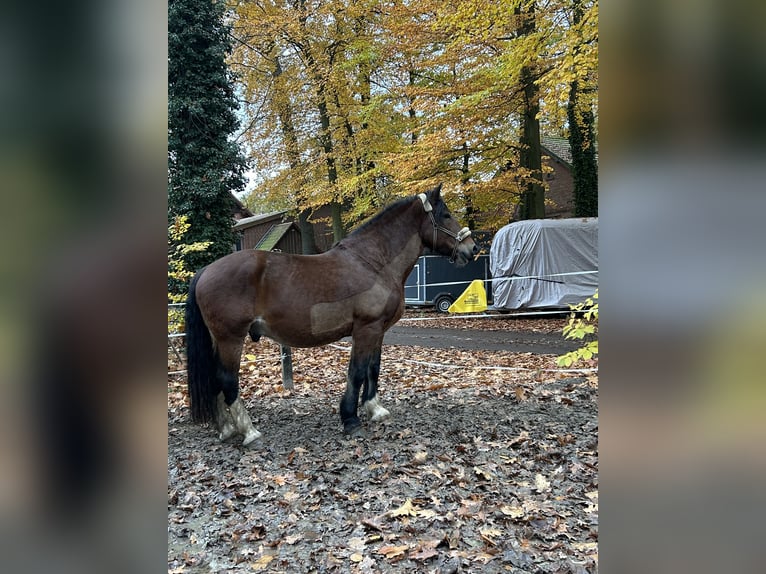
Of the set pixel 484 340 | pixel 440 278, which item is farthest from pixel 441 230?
pixel 440 278

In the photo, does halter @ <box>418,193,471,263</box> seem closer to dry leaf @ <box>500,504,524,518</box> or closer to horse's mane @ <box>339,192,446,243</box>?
horse's mane @ <box>339,192,446,243</box>

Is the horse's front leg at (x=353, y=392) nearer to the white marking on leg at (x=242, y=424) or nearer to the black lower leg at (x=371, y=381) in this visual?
the black lower leg at (x=371, y=381)

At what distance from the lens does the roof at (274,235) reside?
30.8 meters

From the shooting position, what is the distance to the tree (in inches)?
397

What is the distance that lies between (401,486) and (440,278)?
14.3 metres

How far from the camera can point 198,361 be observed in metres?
3.92

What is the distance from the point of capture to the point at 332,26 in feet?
50.6

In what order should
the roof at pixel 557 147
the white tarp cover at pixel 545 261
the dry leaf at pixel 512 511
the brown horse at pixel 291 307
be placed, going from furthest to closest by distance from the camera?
the roof at pixel 557 147 → the white tarp cover at pixel 545 261 → the brown horse at pixel 291 307 → the dry leaf at pixel 512 511

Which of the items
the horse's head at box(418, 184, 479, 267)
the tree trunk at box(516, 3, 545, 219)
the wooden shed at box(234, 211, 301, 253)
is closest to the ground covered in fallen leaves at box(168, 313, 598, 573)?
the horse's head at box(418, 184, 479, 267)

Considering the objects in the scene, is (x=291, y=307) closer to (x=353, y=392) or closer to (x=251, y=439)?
(x=353, y=392)

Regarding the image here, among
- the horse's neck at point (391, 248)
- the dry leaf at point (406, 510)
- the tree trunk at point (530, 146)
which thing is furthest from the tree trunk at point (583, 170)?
the dry leaf at point (406, 510)

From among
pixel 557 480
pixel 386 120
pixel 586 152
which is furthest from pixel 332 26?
pixel 557 480

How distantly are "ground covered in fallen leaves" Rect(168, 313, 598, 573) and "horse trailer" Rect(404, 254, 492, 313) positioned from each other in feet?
37.0
